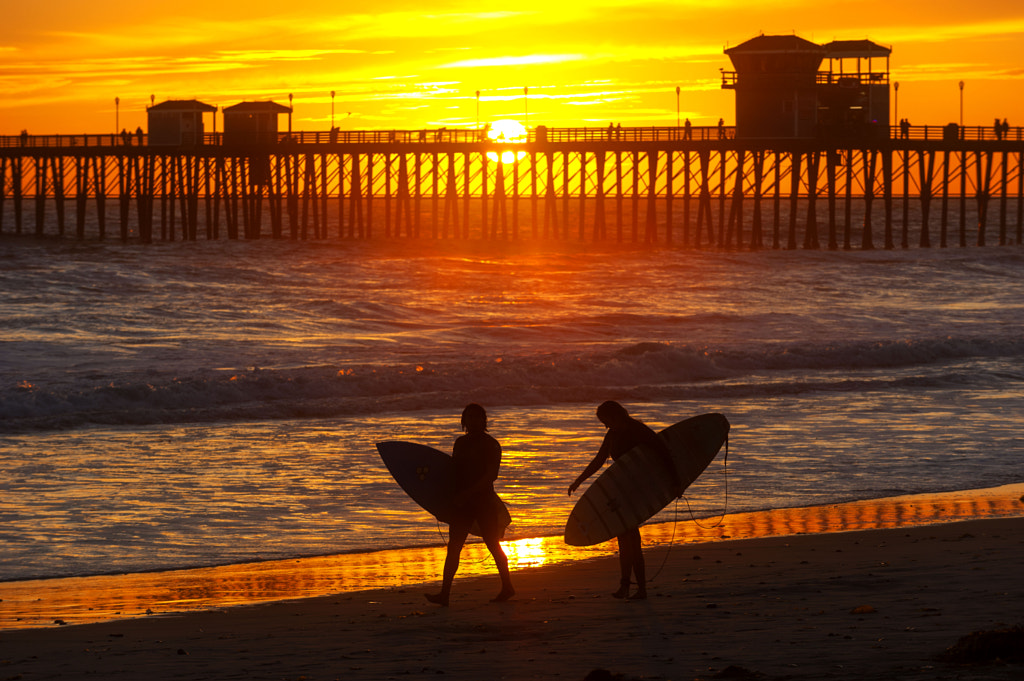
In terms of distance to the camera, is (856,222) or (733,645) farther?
(856,222)

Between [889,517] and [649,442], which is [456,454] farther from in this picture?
[889,517]

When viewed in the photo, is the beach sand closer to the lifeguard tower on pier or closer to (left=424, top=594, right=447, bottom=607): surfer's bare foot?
(left=424, top=594, right=447, bottom=607): surfer's bare foot

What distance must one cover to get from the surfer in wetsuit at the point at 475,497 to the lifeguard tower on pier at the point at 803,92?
1643 inches

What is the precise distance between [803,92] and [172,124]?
2848 cm

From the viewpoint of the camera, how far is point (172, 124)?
5953 centimetres

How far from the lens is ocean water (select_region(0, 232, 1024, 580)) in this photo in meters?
11.1

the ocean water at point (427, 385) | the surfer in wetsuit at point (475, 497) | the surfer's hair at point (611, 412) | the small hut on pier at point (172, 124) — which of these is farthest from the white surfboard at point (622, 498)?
the small hut on pier at point (172, 124)

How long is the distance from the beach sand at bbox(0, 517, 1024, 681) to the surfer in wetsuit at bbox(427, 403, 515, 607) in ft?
0.67

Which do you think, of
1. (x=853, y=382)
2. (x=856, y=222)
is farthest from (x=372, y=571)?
(x=856, y=222)

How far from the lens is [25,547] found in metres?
9.56

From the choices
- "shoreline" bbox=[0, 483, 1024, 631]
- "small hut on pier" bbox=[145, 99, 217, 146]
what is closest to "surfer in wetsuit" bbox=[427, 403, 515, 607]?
"shoreline" bbox=[0, 483, 1024, 631]

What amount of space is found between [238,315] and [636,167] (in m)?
22.4

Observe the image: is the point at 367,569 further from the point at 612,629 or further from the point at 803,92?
the point at 803,92

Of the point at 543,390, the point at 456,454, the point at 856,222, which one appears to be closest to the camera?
the point at 456,454
